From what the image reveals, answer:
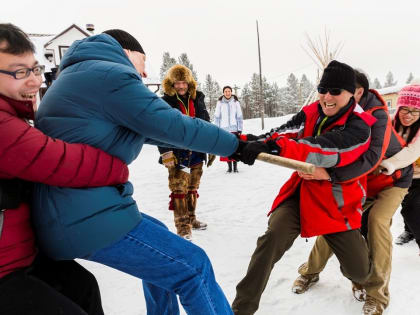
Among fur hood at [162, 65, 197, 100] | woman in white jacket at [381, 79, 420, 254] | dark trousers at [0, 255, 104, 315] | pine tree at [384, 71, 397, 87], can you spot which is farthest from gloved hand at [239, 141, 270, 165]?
pine tree at [384, 71, 397, 87]

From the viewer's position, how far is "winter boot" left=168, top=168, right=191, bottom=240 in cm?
411

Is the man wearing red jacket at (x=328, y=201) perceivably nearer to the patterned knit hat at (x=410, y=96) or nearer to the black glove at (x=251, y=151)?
the black glove at (x=251, y=151)

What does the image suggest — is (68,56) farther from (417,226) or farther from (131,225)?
(417,226)

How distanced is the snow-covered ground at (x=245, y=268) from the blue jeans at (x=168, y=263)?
1227mm

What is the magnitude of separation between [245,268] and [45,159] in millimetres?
2704

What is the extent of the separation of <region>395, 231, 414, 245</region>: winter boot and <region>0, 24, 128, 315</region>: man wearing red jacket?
381 cm

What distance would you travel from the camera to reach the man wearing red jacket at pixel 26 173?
1158 mm

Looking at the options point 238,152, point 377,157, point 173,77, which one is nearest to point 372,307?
point 377,157

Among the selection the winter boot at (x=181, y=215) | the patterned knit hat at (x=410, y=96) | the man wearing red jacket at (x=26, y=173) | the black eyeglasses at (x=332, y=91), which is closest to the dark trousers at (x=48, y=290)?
the man wearing red jacket at (x=26, y=173)

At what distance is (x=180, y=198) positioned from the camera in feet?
13.5

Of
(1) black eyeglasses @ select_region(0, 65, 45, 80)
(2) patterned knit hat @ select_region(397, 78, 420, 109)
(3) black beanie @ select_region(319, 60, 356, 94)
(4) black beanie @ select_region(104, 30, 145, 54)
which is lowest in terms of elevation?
(2) patterned knit hat @ select_region(397, 78, 420, 109)

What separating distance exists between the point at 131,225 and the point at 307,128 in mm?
1732

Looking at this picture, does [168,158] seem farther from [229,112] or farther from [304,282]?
[229,112]

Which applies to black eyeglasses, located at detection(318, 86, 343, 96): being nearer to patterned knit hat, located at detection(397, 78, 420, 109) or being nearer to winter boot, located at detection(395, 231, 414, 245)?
patterned knit hat, located at detection(397, 78, 420, 109)
